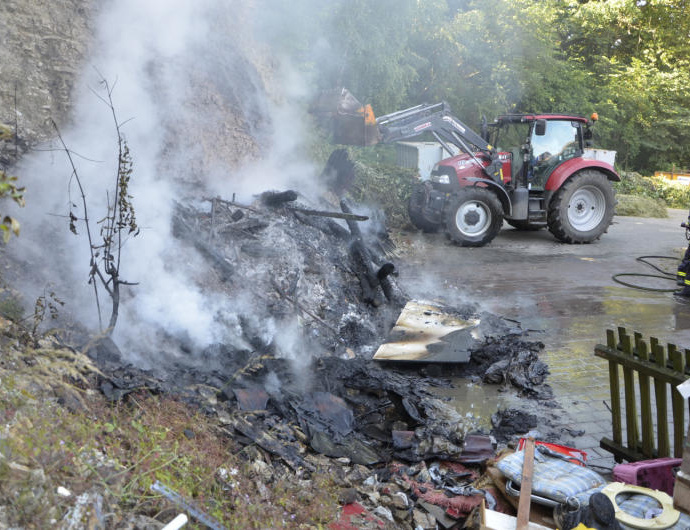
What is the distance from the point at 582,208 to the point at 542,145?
5.63 ft

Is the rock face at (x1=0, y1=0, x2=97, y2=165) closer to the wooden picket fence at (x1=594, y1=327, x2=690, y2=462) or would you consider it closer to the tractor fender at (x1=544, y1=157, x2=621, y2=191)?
the wooden picket fence at (x1=594, y1=327, x2=690, y2=462)

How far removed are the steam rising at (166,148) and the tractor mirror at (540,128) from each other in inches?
180

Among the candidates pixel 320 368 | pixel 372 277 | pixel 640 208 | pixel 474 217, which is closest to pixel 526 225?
pixel 474 217

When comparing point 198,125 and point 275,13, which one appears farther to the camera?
point 275,13

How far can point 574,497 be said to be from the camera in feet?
10.7

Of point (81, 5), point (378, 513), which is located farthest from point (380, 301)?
point (81, 5)

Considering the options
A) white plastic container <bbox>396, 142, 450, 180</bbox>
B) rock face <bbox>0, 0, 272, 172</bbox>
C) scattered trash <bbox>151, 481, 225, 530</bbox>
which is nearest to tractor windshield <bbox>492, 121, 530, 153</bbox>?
white plastic container <bbox>396, 142, 450, 180</bbox>

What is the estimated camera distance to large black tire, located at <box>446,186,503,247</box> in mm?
11883

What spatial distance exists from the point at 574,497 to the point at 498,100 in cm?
1802

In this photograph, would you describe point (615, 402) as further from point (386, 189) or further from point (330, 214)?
point (386, 189)

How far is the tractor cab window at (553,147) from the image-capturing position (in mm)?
12156

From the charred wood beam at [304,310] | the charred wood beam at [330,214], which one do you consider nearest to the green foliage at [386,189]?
the charred wood beam at [330,214]

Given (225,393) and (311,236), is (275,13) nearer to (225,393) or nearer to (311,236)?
(311,236)

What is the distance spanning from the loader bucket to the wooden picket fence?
6585mm
